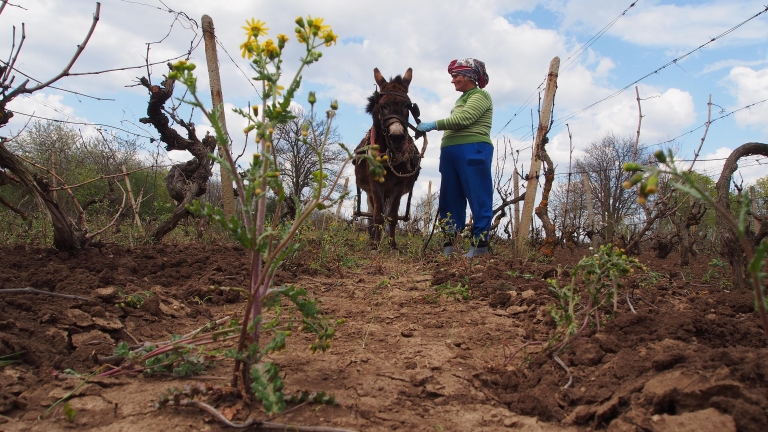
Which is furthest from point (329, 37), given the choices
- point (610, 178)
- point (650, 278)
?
point (610, 178)

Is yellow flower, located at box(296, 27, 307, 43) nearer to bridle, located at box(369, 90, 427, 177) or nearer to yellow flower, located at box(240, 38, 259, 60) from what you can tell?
yellow flower, located at box(240, 38, 259, 60)

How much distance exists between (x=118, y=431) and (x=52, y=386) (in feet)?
1.48

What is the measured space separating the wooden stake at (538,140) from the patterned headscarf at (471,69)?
1.15 metres

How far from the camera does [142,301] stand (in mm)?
2574

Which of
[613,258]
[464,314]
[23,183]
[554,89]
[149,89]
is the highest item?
[554,89]

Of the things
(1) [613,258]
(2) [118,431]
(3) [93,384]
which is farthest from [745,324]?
(3) [93,384]

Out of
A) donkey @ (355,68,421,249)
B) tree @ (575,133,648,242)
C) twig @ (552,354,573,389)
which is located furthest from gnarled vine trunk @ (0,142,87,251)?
tree @ (575,133,648,242)

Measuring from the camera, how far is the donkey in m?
6.34

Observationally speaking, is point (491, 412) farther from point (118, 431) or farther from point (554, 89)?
point (554, 89)

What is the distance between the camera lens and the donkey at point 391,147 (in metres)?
6.34

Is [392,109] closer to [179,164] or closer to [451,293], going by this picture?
[179,164]

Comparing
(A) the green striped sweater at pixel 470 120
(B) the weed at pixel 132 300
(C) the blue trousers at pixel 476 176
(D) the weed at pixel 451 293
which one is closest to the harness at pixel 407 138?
(A) the green striped sweater at pixel 470 120

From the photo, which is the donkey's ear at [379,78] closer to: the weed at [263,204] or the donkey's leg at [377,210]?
the donkey's leg at [377,210]

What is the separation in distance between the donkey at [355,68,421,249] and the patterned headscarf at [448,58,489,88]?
89cm
